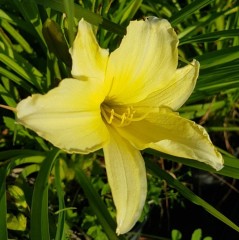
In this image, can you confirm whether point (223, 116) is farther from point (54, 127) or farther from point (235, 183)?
point (54, 127)

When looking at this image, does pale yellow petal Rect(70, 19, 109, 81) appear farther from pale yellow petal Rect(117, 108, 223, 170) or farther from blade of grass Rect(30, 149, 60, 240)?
blade of grass Rect(30, 149, 60, 240)

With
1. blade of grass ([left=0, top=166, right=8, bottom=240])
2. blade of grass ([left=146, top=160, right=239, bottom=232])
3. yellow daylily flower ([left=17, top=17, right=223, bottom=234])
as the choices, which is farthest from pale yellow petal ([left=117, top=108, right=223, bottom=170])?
blade of grass ([left=0, top=166, right=8, bottom=240])

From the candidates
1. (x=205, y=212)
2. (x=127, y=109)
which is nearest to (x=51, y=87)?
(x=127, y=109)

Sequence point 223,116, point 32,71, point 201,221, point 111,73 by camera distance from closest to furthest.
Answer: point 111,73, point 32,71, point 223,116, point 201,221

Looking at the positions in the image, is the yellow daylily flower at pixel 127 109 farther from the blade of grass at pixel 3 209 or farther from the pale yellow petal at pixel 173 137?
the blade of grass at pixel 3 209

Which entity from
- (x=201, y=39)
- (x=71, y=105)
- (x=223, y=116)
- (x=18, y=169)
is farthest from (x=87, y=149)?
(x=223, y=116)
